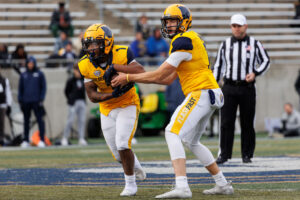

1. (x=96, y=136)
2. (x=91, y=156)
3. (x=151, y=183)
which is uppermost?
(x=151, y=183)

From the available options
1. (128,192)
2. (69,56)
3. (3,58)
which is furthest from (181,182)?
(69,56)

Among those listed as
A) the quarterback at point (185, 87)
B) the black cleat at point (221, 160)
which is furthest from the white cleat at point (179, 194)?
the black cleat at point (221, 160)

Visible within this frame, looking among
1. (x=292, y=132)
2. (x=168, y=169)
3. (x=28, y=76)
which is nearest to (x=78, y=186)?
(x=168, y=169)

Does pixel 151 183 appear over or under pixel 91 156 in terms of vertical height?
over

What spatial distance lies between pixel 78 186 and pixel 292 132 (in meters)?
11.0

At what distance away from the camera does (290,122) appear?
55.4 ft

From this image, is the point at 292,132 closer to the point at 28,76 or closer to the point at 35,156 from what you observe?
the point at 28,76

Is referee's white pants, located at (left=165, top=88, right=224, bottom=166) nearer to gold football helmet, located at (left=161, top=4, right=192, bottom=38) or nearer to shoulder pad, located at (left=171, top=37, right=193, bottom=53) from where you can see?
shoulder pad, located at (left=171, top=37, right=193, bottom=53)

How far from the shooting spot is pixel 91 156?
11086 millimetres

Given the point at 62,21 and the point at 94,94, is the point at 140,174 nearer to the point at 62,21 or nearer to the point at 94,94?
the point at 94,94

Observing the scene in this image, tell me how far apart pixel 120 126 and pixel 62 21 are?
1260 cm

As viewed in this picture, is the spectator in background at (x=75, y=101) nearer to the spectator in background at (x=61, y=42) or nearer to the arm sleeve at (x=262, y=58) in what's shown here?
the spectator in background at (x=61, y=42)

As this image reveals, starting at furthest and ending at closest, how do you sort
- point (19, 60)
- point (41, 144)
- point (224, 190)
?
point (19, 60)
point (41, 144)
point (224, 190)

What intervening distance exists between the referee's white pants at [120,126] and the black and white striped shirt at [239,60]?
288 cm
